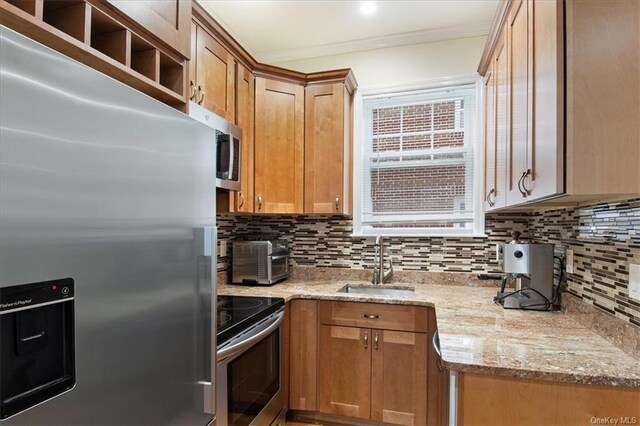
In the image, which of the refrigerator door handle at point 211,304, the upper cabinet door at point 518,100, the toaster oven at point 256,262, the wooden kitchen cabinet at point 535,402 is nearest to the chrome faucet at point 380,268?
the toaster oven at point 256,262

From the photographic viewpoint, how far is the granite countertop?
1.09 m

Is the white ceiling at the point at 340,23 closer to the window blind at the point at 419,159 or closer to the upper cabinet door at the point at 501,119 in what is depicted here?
the window blind at the point at 419,159

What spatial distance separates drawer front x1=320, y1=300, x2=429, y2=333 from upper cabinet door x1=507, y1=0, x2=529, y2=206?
835mm

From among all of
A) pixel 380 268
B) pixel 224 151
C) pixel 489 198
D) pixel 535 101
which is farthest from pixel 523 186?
pixel 224 151

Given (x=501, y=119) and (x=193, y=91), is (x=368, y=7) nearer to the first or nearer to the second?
(x=501, y=119)

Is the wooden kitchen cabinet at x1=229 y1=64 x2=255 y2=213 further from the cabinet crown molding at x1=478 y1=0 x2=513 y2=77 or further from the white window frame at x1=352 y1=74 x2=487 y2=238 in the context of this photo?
the cabinet crown molding at x1=478 y1=0 x2=513 y2=77

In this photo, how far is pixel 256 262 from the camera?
2602mm

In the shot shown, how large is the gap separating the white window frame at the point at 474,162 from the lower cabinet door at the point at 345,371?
866 millimetres

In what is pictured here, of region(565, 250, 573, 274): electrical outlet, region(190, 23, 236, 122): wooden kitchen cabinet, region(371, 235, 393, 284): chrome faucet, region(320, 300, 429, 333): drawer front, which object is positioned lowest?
region(320, 300, 429, 333): drawer front

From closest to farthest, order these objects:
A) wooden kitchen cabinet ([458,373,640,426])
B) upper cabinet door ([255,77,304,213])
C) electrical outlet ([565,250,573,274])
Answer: wooden kitchen cabinet ([458,373,640,426]), electrical outlet ([565,250,573,274]), upper cabinet door ([255,77,304,213])

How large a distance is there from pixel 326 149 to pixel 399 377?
5.16 feet

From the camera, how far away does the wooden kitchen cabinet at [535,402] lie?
41.6 inches

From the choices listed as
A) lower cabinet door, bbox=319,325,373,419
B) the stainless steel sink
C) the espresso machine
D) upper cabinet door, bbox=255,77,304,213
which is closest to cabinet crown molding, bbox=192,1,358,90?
upper cabinet door, bbox=255,77,304,213

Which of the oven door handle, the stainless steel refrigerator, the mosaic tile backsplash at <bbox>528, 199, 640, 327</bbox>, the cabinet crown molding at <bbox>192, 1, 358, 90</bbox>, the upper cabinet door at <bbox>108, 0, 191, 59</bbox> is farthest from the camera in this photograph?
the cabinet crown molding at <bbox>192, 1, 358, 90</bbox>
